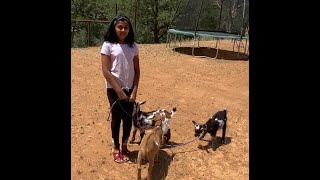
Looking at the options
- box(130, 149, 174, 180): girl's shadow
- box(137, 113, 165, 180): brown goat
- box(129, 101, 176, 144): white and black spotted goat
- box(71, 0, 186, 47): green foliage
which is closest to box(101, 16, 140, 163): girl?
box(129, 101, 176, 144): white and black spotted goat

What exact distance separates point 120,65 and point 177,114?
8.10 ft

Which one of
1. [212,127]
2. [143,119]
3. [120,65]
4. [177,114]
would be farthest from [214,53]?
[120,65]

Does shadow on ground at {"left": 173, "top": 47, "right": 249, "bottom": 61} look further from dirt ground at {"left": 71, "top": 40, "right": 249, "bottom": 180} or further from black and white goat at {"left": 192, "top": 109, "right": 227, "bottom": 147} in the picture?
black and white goat at {"left": 192, "top": 109, "right": 227, "bottom": 147}

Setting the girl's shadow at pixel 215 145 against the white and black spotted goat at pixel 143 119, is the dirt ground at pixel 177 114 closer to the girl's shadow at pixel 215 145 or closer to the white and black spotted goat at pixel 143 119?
the girl's shadow at pixel 215 145

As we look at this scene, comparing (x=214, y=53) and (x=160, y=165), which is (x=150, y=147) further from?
(x=214, y=53)

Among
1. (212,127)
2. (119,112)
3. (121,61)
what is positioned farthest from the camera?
(212,127)

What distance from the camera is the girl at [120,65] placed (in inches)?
140

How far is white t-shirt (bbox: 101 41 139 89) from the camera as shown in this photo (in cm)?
357

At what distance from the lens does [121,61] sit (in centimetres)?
361

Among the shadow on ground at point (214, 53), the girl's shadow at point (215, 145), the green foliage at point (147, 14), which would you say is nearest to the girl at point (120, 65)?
the girl's shadow at point (215, 145)
